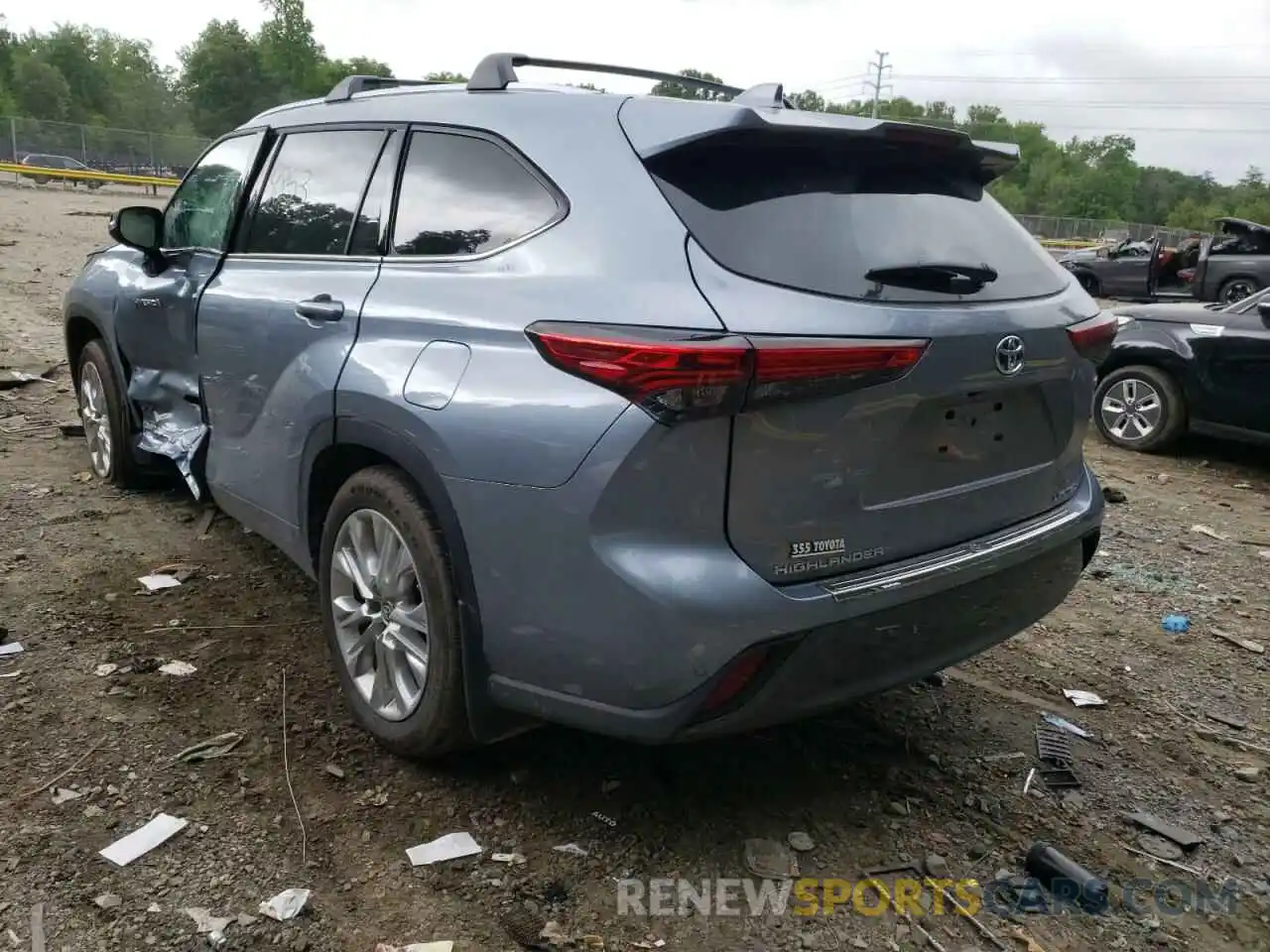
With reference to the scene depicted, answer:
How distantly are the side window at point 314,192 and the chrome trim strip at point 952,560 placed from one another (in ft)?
6.30

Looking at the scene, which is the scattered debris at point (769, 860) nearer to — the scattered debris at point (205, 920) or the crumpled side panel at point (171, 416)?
the scattered debris at point (205, 920)

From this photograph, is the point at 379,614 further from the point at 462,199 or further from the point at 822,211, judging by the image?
the point at 822,211

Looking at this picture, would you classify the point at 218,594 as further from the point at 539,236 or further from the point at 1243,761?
the point at 1243,761

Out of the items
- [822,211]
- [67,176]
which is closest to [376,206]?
[822,211]

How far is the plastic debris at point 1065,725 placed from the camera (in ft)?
11.4

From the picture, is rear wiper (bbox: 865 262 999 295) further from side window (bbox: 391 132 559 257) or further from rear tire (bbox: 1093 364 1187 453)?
rear tire (bbox: 1093 364 1187 453)

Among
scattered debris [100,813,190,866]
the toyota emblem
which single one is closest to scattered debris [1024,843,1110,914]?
the toyota emblem

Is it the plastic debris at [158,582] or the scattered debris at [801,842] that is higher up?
the scattered debris at [801,842]

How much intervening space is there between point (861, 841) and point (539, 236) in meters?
1.79

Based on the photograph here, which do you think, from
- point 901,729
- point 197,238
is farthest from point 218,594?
point 901,729

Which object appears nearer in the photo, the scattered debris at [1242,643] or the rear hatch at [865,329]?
the rear hatch at [865,329]

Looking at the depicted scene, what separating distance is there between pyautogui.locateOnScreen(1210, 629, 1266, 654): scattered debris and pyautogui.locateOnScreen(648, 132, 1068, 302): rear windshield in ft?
7.73

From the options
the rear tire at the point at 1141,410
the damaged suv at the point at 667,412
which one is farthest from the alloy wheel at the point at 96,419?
the rear tire at the point at 1141,410

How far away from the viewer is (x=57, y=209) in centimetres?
2559
